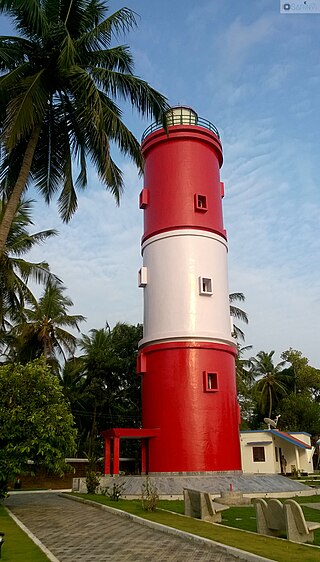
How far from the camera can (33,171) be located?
15.8 meters

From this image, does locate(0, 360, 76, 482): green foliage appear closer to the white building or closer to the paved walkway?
the paved walkway

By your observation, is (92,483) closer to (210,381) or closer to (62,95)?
(210,381)

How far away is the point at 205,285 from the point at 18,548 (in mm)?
14778

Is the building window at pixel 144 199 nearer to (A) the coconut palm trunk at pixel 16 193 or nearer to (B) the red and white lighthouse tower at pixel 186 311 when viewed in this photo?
(B) the red and white lighthouse tower at pixel 186 311

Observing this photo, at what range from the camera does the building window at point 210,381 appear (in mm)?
20453

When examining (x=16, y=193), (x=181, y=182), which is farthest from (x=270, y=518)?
(x=181, y=182)

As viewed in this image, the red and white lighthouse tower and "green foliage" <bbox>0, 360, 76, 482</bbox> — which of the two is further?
the red and white lighthouse tower

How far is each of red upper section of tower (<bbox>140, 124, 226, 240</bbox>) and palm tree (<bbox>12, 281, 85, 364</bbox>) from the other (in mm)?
8385

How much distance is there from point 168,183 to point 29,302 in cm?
835

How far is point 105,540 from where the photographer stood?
30.7ft

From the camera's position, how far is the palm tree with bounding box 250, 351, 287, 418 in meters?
46.8

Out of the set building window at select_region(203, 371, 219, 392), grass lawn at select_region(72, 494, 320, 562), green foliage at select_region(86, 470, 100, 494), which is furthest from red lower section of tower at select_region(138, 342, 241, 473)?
grass lawn at select_region(72, 494, 320, 562)

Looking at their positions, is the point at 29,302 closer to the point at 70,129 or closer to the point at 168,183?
the point at 168,183

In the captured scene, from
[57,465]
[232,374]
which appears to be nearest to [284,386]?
[232,374]
